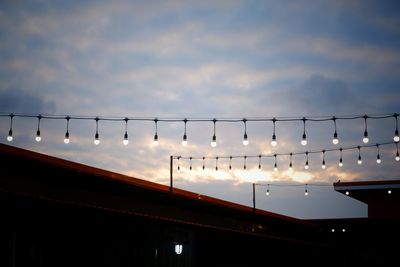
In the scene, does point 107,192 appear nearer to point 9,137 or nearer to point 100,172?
point 100,172

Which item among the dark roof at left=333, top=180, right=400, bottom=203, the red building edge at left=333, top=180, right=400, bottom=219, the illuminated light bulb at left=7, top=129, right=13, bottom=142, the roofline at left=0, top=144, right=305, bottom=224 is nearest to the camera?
the roofline at left=0, top=144, right=305, bottom=224

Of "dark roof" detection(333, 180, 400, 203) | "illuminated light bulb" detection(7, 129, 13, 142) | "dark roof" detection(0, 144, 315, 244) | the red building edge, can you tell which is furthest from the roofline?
the red building edge

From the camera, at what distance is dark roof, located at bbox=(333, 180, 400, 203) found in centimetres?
2589

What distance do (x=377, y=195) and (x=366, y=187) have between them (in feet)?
4.62

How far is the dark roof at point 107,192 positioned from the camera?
12844mm

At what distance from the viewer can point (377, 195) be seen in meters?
27.7

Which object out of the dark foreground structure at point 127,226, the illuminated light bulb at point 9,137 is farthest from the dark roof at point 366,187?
the illuminated light bulb at point 9,137

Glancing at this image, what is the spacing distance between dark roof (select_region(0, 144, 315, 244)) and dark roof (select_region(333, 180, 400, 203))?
556 centimetres

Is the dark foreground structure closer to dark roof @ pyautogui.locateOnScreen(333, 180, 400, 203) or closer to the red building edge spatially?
the red building edge

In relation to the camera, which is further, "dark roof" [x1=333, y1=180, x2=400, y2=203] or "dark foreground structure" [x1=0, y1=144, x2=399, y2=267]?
"dark roof" [x1=333, y1=180, x2=400, y2=203]

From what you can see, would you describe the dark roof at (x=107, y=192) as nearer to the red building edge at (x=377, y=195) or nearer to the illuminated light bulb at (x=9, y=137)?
the illuminated light bulb at (x=9, y=137)

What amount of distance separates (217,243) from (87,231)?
804 centimetres

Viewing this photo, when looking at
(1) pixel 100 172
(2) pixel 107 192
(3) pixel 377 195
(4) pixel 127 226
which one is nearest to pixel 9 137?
(1) pixel 100 172

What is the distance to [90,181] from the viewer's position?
1482 cm
